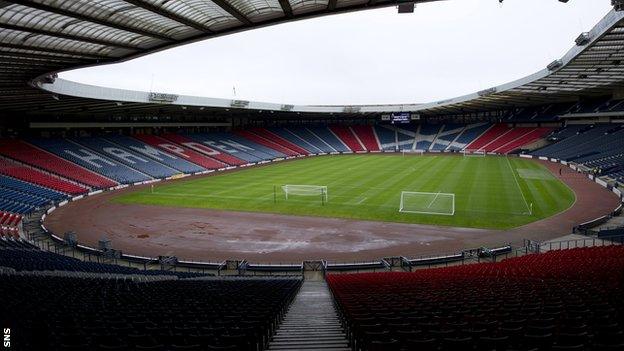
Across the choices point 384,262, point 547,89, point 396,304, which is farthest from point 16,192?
point 547,89

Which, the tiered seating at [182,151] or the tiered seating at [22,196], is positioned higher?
the tiered seating at [182,151]

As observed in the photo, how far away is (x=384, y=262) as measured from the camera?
23.5 meters

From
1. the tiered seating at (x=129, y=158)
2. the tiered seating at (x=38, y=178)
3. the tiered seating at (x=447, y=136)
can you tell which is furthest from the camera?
the tiered seating at (x=447, y=136)

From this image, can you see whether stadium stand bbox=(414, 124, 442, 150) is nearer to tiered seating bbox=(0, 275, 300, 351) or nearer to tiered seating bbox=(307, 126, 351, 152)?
tiered seating bbox=(307, 126, 351, 152)

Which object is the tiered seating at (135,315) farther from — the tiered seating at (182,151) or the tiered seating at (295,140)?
the tiered seating at (295,140)

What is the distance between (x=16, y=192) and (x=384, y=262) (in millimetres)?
34992

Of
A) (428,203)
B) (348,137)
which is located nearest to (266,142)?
(348,137)

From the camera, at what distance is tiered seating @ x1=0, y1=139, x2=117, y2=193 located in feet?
162

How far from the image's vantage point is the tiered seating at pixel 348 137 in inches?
3920

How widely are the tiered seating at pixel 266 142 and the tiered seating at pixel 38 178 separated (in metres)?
45.1

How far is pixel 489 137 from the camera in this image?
92625mm

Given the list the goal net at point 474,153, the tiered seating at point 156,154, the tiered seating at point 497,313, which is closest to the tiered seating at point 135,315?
the tiered seating at point 497,313

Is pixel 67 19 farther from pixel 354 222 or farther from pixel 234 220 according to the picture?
pixel 354 222

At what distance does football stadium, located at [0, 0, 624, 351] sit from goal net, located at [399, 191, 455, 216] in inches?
13.0
